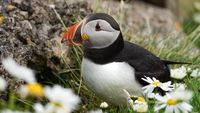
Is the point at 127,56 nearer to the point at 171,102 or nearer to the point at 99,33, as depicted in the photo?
the point at 99,33

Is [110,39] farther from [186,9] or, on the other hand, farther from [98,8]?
[186,9]

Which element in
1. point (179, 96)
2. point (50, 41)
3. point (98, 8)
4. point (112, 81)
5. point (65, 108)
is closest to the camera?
point (65, 108)

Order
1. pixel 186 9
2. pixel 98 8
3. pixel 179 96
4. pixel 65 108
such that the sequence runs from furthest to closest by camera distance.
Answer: pixel 186 9
pixel 98 8
pixel 179 96
pixel 65 108

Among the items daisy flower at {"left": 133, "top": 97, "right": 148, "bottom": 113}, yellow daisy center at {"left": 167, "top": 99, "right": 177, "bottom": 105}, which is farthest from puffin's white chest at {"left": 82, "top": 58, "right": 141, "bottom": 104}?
yellow daisy center at {"left": 167, "top": 99, "right": 177, "bottom": 105}

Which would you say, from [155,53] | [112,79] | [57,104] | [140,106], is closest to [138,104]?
[140,106]

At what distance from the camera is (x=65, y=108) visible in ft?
6.70

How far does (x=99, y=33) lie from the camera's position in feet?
9.90

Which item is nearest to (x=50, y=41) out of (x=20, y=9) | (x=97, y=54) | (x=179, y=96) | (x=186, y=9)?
(x=20, y=9)

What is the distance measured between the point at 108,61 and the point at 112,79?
0.39 ft

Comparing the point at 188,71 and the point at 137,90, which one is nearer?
the point at 137,90

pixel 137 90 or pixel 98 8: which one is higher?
pixel 98 8

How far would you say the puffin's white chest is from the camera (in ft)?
9.79

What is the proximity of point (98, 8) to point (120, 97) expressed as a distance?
1.56 meters

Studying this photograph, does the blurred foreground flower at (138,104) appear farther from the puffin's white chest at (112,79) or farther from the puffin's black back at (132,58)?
the puffin's black back at (132,58)
